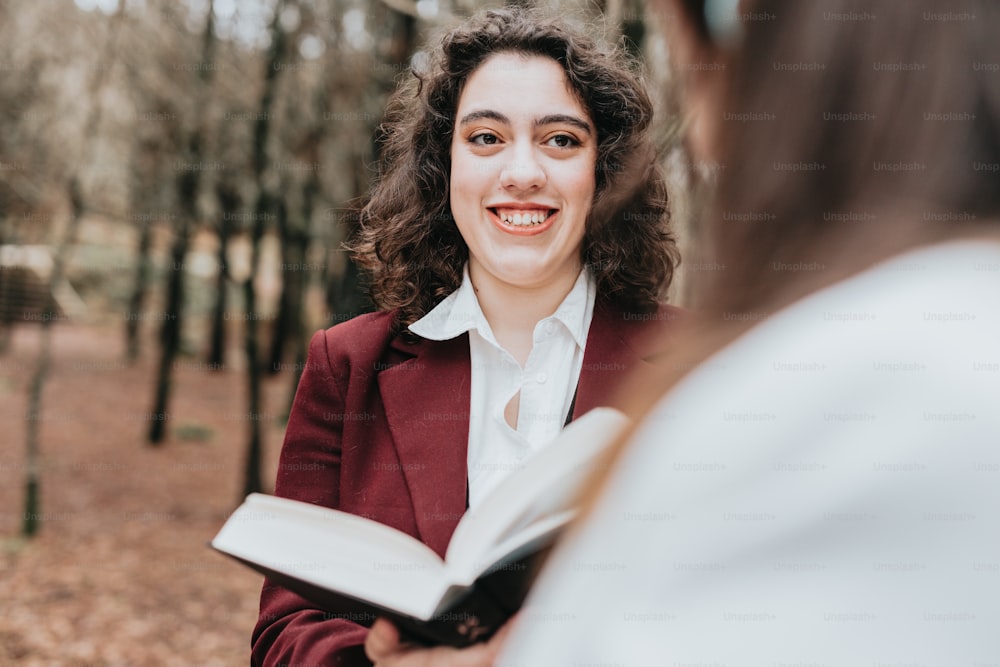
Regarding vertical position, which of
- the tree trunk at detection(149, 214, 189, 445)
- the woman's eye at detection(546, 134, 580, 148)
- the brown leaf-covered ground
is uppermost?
the woman's eye at detection(546, 134, 580, 148)

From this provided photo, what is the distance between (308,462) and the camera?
1949mm

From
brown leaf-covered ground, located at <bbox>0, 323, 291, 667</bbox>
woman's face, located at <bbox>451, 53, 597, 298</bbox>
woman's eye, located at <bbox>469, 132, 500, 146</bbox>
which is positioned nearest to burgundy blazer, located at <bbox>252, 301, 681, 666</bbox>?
woman's face, located at <bbox>451, 53, 597, 298</bbox>

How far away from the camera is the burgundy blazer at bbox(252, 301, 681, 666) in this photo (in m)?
1.83

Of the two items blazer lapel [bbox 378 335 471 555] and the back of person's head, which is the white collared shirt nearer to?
blazer lapel [bbox 378 335 471 555]

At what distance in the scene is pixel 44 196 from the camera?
9008 millimetres

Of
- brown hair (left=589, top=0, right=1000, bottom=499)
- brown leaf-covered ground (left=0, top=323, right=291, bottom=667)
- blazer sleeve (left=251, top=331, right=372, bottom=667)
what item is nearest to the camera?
brown hair (left=589, top=0, right=1000, bottom=499)

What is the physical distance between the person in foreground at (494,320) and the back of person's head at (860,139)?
94cm

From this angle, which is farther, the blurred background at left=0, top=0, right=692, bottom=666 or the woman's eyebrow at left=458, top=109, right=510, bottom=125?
the blurred background at left=0, top=0, right=692, bottom=666

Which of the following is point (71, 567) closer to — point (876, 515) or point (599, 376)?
point (599, 376)

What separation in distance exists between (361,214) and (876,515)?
214cm

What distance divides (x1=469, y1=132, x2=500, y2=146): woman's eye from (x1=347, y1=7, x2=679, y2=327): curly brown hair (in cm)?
22

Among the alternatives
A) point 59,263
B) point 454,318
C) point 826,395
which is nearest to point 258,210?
point 59,263

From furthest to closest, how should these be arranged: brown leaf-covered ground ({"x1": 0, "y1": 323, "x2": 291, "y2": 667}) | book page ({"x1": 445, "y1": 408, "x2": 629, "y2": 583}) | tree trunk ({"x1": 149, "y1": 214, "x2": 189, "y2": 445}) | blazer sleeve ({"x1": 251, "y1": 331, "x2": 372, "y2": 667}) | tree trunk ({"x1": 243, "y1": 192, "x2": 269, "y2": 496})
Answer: tree trunk ({"x1": 149, "y1": 214, "x2": 189, "y2": 445}), tree trunk ({"x1": 243, "y1": 192, "x2": 269, "y2": 496}), brown leaf-covered ground ({"x1": 0, "y1": 323, "x2": 291, "y2": 667}), blazer sleeve ({"x1": 251, "y1": 331, "x2": 372, "y2": 667}), book page ({"x1": 445, "y1": 408, "x2": 629, "y2": 583})

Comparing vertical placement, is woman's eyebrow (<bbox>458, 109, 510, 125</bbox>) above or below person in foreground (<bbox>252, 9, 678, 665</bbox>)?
above
